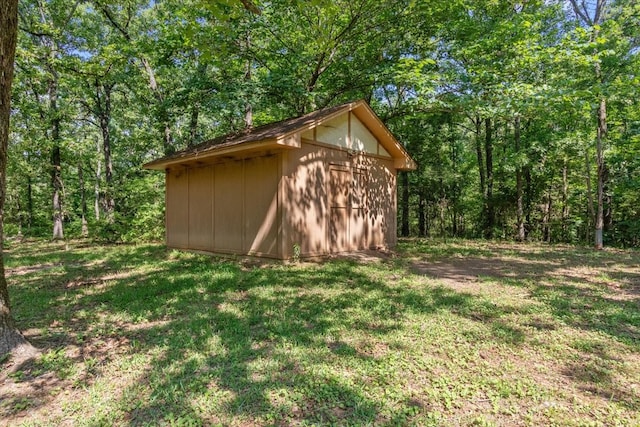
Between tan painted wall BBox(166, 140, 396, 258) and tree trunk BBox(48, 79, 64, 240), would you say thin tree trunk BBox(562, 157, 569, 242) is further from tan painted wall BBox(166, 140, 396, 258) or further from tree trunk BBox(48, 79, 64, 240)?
tree trunk BBox(48, 79, 64, 240)

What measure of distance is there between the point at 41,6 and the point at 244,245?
14.3 m

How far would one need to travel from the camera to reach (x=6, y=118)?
2871 mm

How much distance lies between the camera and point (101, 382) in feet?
8.73

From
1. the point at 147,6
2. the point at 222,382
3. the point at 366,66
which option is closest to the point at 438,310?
the point at 222,382

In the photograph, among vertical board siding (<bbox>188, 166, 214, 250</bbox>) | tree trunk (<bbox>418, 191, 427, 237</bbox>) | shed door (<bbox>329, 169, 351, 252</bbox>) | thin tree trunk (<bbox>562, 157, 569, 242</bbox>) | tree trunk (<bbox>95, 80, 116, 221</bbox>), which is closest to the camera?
shed door (<bbox>329, 169, 351, 252</bbox>)

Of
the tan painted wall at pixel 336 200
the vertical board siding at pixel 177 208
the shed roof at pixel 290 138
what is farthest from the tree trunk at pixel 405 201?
the vertical board siding at pixel 177 208

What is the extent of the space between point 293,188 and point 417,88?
16.5ft

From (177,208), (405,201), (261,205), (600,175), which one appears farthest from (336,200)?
(600,175)

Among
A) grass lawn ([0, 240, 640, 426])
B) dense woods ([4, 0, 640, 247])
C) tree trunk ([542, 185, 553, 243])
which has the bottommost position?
grass lawn ([0, 240, 640, 426])

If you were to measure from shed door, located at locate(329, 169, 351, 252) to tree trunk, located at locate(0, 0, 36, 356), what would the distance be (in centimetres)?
625

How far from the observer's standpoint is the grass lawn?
2293mm

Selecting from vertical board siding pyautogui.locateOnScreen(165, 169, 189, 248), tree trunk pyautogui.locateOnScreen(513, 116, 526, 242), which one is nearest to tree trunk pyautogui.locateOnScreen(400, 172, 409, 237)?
tree trunk pyautogui.locateOnScreen(513, 116, 526, 242)

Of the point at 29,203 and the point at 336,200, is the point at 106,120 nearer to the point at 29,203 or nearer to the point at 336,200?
the point at 29,203

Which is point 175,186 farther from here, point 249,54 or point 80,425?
point 80,425
